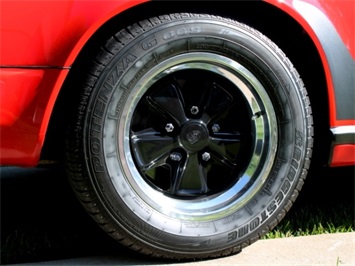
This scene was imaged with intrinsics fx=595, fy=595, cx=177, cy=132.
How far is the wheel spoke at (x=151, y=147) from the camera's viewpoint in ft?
8.36

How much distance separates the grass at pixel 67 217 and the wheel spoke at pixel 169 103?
2.15 feet

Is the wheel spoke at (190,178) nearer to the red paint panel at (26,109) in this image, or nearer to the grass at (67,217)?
the grass at (67,217)

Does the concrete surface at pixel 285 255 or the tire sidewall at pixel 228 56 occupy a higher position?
the tire sidewall at pixel 228 56

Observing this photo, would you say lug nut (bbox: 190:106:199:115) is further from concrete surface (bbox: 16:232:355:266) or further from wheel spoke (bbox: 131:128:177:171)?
concrete surface (bbox: 16:232:355:266)

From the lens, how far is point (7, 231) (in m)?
2.97

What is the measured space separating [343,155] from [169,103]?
0.79 meters

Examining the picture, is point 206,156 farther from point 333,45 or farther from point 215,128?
point 333,45

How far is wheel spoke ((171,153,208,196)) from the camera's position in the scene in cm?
258

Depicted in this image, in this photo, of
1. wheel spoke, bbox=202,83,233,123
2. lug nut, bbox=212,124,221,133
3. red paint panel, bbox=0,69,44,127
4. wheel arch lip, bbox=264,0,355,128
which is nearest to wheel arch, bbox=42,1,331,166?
wheel arch lip, bbox=264,0,355,128

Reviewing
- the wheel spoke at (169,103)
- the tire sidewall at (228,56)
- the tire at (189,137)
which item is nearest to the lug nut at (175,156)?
the tire at (189,137)

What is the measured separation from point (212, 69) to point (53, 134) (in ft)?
2.39

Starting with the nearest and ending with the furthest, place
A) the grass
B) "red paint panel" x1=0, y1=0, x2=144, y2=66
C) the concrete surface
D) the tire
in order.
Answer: "red paint panel" x1=0, y1=0, x2=144, y2=66
the tire
the concrete surface
the grass

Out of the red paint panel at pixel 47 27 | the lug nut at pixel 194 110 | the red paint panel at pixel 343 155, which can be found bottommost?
the red paint panel at pixel 343 155

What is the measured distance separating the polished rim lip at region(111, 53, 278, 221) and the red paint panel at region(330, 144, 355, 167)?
28cm
